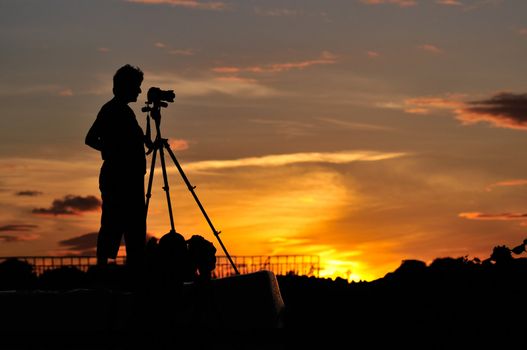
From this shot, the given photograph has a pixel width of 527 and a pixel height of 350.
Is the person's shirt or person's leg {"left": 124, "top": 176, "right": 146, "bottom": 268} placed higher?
the person's shirt

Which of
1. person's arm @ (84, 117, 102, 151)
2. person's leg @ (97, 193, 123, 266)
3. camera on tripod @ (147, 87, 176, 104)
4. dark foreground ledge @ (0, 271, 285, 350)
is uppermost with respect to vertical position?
camera on tripod @ (147, 87, 176, 104)

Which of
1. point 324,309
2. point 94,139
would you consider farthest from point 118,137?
point 324,309

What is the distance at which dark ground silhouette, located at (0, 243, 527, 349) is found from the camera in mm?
10477

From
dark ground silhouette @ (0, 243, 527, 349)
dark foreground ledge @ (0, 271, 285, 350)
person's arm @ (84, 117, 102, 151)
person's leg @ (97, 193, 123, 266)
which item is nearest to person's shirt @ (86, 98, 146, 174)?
person's arm @ (84, 117, 102, 151)

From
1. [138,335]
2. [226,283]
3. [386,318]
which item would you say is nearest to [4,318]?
[138,335]

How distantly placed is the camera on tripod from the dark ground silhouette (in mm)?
2527

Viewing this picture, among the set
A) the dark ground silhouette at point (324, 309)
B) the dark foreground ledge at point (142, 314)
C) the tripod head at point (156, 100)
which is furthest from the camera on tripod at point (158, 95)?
the dark foreground ledge at point (142, 314)

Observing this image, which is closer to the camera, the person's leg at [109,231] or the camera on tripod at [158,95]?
the person's leg at [109,231]

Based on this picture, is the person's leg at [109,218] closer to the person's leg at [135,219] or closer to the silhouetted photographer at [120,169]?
the silhouetted photographer at [120,169]

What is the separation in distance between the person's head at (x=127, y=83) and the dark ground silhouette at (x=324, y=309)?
8.25 feet

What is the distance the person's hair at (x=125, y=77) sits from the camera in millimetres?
13025

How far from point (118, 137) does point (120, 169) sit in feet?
1.43

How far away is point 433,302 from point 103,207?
5244 millimetres

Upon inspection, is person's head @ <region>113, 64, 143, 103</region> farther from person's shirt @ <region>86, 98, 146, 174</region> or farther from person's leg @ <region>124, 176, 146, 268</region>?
person's leg @ <region>124, 176, 146, 268</region>
